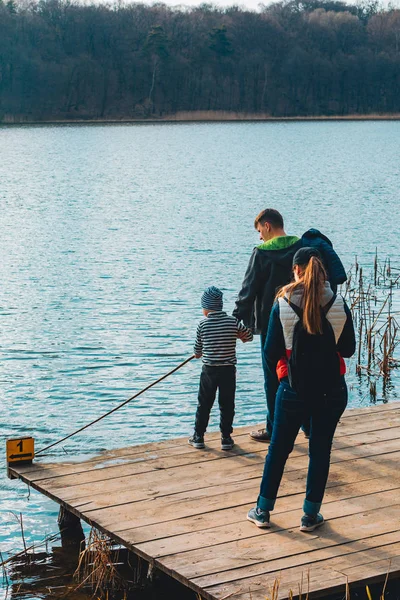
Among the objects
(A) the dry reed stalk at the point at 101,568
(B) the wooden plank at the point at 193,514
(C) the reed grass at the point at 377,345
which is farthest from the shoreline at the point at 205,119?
(B) the wooden plank at the point at 193,514

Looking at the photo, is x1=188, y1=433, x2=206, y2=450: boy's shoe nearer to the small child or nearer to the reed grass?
the small child

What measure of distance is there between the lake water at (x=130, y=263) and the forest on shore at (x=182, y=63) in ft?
163

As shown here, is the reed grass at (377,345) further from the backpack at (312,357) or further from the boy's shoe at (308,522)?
the backpack at (312,357)

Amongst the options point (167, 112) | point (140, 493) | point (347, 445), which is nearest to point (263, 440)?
point (347, 445)

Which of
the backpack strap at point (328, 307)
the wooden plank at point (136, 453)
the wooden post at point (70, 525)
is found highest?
the backpack strap at point (328, 307)

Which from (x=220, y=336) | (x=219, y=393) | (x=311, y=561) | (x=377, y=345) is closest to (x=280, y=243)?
(x=220, y=336)

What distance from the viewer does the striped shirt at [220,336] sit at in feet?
19.6

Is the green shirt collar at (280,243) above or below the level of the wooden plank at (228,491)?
above

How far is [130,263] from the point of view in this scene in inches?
757

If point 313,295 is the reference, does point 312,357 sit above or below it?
below

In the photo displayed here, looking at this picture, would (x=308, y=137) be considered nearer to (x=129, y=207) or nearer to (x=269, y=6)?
(x=129, y=207)

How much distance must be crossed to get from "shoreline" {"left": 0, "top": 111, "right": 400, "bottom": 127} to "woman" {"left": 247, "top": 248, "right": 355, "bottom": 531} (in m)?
88.4

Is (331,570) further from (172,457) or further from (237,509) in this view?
(172,457)

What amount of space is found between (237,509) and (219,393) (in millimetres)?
1045
